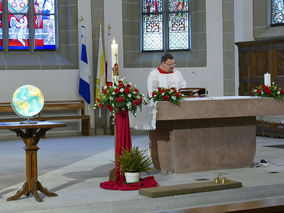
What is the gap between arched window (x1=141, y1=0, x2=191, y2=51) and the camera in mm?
14703

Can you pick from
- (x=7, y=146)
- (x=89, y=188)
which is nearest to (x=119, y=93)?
(x=89, y=188)

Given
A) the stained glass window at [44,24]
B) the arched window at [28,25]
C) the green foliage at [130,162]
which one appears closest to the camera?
the green foliage at [130,162]

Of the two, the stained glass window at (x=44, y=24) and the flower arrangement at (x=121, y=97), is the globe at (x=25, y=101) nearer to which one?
the flower arrangement at (x=121, y=97)

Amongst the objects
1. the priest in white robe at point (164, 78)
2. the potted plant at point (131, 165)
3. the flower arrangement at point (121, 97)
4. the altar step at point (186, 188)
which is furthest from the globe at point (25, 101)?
the priest in white robe at point (164, 78)

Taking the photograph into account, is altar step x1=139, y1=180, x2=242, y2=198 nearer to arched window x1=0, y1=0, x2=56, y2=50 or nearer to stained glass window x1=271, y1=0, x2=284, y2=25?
stained glass window x1=271, y1=0, x2=284, y2=25

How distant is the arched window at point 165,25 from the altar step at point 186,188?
28.0 ft

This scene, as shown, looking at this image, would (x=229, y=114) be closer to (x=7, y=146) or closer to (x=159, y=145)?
(x=159, y=145)

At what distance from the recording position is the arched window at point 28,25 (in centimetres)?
1378

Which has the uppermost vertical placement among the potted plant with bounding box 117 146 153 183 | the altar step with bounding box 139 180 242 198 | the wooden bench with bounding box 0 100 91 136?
the wooden bench with bounding box 0 100 91 136

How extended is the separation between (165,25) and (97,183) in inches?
337

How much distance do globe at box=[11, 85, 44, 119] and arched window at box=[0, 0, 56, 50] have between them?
8.06 meters

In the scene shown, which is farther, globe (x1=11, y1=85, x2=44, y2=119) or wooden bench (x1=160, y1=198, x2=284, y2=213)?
globe (x1=11, y1=85, x2=44, y2=119)

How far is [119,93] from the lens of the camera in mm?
6539

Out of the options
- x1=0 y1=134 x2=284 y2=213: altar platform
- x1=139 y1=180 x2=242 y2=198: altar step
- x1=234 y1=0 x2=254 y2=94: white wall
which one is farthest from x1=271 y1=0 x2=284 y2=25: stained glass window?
x1=139 y1=180 x2=242 y2=198: altar step
